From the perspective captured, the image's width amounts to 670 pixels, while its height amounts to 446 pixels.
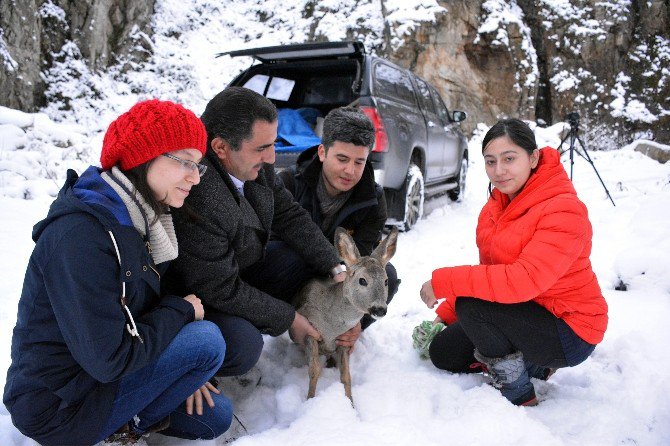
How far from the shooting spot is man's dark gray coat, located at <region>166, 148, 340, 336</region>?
2.30m

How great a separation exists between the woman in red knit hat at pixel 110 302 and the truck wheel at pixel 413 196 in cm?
422

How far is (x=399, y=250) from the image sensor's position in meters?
5.59

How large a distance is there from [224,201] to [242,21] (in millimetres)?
15093

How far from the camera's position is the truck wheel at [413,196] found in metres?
5.97

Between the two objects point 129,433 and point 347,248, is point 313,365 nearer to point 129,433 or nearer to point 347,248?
point 347,248

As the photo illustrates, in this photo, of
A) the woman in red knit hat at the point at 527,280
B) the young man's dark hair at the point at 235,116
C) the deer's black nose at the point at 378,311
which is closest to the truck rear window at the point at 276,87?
the young man's dark hair at the point at 235,116

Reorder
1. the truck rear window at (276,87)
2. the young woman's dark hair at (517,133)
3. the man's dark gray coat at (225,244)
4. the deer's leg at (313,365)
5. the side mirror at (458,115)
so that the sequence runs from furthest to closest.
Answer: the side mirror at (458,115)
the truck rear window at (276,87)
the deer's leg at (313,365)
the young woman's dark hair at (517,133)
the man's dark gray coat at (225,244)

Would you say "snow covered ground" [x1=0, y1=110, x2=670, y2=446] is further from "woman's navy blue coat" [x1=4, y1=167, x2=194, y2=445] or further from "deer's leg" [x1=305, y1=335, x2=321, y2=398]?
"woman's navy blue coat" [x1=4, y1=167, x2=194, y2=445]

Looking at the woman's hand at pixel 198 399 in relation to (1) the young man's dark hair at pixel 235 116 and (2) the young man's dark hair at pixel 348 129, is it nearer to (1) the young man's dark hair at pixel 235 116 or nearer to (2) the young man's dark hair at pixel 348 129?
(1) the young man's dark hair at pixel 235 116

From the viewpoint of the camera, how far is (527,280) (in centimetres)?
237

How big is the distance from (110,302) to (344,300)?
1432 mm

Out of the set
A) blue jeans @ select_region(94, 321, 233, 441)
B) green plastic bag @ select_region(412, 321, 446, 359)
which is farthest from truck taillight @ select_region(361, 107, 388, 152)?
blue jeans @ select_region(94, 321, 233, 441)

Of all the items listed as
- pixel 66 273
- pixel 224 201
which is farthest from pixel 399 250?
pixel 66 273

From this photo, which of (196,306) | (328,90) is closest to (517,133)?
(196,306)
